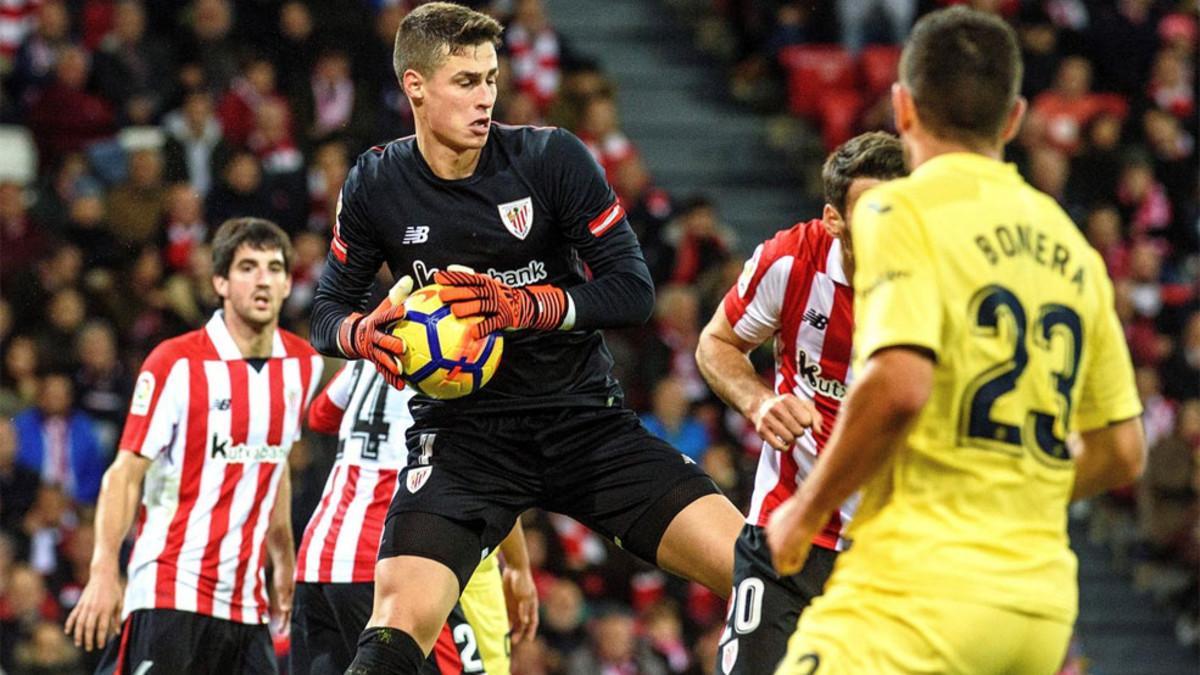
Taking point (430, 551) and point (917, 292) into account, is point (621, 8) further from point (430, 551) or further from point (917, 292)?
point (917, 292)

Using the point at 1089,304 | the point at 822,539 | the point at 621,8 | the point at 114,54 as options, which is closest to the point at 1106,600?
the point at 621,8

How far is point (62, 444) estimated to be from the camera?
11656 mm

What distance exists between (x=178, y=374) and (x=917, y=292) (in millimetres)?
4203

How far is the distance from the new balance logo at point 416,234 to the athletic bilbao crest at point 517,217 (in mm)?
237

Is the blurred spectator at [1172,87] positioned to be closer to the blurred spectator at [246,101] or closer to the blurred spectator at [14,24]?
the blurred spectator at [246,101]

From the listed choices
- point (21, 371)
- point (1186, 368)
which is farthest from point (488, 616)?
point (1186, 368)

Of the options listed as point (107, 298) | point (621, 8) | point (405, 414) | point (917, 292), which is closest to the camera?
point (917, 292)

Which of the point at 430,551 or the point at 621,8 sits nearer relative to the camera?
the point at 430,551

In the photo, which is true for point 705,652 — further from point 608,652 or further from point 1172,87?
point 1172,87

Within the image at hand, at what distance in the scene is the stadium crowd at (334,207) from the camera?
11641 mm

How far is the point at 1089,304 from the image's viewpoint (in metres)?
4.04

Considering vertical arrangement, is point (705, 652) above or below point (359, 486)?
below

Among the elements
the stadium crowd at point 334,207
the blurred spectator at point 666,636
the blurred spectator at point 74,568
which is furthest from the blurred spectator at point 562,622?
the blurred spectator at point 74,568

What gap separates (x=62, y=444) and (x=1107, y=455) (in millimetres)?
8649
